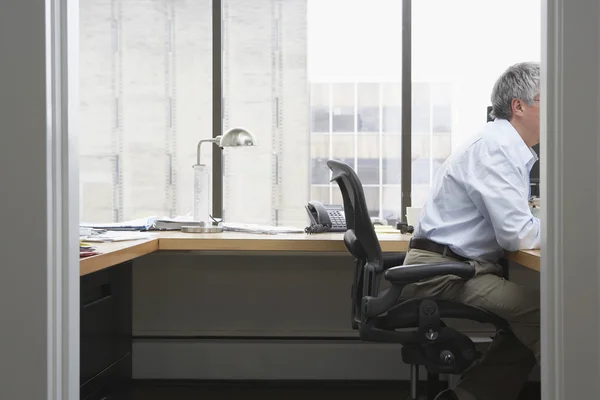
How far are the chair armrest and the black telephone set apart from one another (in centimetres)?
80

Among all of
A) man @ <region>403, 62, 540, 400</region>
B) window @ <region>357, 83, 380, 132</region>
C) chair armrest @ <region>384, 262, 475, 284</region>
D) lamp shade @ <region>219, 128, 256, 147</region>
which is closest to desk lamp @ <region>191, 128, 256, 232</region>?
lamp shade @ <region>219, 128, 256, 147</region>

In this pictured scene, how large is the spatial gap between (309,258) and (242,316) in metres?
0.42

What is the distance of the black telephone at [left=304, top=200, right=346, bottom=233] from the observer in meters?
2.64

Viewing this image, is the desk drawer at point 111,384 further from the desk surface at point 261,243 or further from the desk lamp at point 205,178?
the desk lamp at point 205,178

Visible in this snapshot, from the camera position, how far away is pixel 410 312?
189 cm

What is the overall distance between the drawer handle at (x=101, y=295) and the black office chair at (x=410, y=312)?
77 cm

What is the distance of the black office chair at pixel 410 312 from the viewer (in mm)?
1859

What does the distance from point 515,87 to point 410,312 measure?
0.79m

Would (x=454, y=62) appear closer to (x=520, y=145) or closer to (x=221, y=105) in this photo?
(x=221, y=105)

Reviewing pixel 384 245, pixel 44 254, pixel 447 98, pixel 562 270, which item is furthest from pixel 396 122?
pixel 44 254

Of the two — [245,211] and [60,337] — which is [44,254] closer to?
[60,337]

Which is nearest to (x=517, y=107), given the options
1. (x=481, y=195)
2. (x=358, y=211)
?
(x=481, y=195)

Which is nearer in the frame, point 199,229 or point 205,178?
point 199,229

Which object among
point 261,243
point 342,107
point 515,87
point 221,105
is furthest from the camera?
Result: point 342,107
